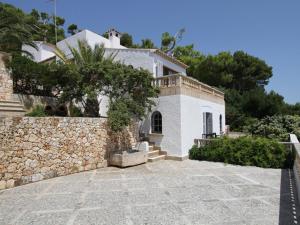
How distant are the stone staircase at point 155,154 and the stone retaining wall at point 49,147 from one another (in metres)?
2.33

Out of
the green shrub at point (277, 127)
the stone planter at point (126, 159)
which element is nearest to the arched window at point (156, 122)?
the stone planter at point (126, 159)

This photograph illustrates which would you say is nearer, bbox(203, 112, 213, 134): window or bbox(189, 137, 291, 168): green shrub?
bbox(189, 137, 291, 168): green shrub

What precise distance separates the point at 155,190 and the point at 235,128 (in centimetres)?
2224

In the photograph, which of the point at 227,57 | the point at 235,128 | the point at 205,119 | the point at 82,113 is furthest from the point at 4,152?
the point at 227,57

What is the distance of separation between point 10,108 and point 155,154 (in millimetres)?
7872

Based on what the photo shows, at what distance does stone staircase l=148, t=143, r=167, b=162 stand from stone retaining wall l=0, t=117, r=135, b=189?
2331mm

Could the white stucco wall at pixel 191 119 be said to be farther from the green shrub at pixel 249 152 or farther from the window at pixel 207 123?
the green shrub at pixel 249 152

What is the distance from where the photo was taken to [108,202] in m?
6.59

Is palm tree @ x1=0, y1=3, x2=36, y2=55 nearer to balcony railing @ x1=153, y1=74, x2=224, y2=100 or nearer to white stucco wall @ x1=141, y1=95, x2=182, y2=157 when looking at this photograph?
balcony railing @ x1=153, y1=74, x2=224, y2=100

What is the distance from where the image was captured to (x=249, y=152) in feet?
38.5

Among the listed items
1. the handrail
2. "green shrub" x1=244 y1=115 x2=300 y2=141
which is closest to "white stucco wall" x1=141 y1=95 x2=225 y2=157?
the handrail

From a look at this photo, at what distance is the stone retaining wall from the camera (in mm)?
8195

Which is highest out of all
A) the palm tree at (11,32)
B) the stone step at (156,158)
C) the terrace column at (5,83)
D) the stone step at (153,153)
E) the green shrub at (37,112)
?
the palm tree at (11,32)

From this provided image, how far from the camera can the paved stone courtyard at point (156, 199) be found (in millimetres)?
5484
